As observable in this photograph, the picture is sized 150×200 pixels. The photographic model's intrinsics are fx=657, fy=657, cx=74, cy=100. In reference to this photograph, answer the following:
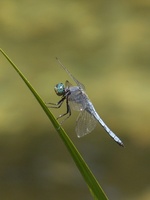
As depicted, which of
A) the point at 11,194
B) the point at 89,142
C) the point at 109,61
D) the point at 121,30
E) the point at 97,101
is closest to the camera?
the point at 11,194

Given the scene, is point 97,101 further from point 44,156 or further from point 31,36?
point 31,36

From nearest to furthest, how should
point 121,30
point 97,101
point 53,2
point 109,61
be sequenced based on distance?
1. point 97,101
2. point 109,61
3. point 121,30
4. point 53,2

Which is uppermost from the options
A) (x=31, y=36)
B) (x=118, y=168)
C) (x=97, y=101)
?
(x=31, y=36)

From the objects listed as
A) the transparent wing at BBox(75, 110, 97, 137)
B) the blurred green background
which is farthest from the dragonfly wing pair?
the blurred green background

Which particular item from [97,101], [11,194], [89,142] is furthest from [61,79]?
[11,194]

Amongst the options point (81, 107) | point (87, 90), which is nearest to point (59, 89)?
point (81, 107)

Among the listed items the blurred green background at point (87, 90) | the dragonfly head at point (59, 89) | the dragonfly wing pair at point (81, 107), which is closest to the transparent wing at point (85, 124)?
the dragonfly wing pair at point (81, 107)

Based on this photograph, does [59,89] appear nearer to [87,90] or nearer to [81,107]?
[81,107]

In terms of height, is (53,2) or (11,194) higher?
(53,2)
